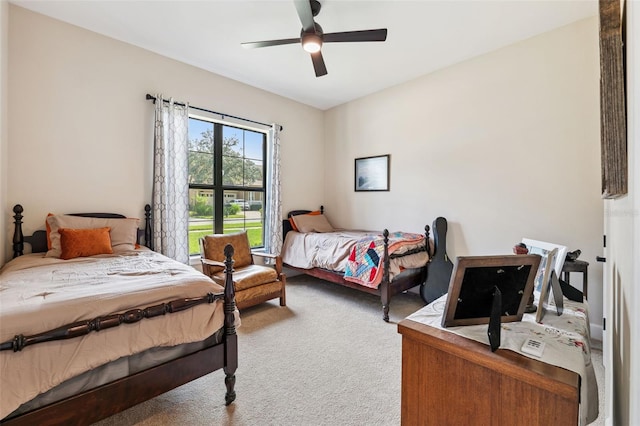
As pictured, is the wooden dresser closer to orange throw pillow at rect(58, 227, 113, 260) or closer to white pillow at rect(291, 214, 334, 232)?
orange throw pillow at rect(58, 227, 113, 260)

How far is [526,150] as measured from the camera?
2.96 meters

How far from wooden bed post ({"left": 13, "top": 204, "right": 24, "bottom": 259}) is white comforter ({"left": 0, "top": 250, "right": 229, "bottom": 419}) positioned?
1.94 ft

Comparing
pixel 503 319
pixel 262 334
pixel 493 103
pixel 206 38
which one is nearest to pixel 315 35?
pixel 206 38

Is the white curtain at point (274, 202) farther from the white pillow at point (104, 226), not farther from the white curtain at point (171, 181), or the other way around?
the white pillow at point (104, 226)

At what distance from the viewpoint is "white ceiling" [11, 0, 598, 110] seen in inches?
97.7

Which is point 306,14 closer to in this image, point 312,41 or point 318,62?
point 312,41

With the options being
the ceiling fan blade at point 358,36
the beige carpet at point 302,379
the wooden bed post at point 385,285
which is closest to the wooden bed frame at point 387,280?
the wooden bed post at point 385,285

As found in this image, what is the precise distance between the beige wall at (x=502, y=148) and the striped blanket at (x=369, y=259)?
0.86 meters

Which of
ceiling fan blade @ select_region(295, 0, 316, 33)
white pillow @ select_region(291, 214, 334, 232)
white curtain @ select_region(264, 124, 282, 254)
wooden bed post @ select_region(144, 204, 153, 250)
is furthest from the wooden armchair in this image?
ceiling fan blade @ select_region(295, 0, 316, 33)

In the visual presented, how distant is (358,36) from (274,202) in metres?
2.57

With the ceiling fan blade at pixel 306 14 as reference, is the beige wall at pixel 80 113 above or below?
below

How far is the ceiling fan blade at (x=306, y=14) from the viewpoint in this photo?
7.02 feet

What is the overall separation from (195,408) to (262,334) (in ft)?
3.20

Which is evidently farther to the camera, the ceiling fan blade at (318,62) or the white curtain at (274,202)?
the white curtain at (274,202)
